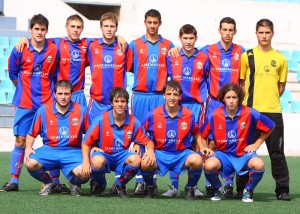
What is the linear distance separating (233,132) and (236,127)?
0.05 meters

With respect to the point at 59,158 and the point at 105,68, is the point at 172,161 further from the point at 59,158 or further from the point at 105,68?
the point at 105,68

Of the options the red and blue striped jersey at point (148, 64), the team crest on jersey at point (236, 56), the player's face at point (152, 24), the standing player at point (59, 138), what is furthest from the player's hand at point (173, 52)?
the standing player at point (59, 138)

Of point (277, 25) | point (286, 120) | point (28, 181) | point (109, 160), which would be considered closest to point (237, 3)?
point (277, 25)

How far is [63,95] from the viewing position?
6.52 meters

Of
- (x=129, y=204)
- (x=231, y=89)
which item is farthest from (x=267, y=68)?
(x=129, y=204)

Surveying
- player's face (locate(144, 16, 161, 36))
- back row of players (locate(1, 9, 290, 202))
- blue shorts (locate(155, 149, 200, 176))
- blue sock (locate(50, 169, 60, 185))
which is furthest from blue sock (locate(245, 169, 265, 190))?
blue sock (locate(50, 169, 60, 185))

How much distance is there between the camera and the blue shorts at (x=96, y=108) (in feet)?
23.0

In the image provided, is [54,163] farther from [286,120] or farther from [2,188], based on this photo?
[286,120]

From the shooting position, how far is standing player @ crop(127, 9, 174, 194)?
7.05 meters

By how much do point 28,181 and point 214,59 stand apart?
2.26m

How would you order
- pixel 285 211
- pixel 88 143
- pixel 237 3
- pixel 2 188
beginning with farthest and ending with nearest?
pixel 237 3, pixel 2 188, pixel 88 143, pixel 285 211

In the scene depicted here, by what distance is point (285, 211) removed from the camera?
5.71 metres

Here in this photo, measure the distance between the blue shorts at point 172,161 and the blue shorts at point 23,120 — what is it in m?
1.19

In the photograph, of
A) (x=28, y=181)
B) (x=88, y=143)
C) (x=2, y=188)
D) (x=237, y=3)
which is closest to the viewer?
(x=88, y=143)
